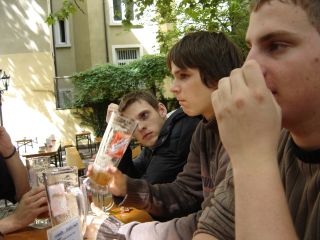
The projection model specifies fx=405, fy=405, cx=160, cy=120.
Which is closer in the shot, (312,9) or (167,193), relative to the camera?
(312,9)

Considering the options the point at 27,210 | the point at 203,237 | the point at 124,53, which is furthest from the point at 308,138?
the point at 124,53

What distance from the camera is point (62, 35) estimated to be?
21.5 meters

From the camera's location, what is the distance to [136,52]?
71.9 feet

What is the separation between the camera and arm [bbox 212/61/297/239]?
2.33 feet

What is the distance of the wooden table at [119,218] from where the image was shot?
1770 mm

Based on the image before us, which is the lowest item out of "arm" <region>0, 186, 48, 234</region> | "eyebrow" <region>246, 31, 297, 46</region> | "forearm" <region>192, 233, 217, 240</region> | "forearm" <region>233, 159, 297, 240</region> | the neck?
"arm" <region>0, 186, 48, 234</region>

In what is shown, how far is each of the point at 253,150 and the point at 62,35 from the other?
71.9 feet

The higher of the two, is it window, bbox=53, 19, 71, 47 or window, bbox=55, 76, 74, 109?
window, bbox=53, 19, 71, 47

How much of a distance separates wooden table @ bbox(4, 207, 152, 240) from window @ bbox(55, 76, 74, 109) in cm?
1514

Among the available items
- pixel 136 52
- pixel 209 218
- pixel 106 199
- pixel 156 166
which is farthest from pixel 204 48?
pixel 136 52

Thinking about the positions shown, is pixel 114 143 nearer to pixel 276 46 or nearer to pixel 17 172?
pixel 276 46

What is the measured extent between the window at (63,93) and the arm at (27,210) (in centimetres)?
1518

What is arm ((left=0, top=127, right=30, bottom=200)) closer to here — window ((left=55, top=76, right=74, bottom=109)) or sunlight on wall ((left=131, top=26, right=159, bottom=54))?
window ((left=55, top=76, right=74, bottom=109))

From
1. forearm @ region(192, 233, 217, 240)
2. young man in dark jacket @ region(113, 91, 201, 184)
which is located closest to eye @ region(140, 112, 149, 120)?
young man in dark jacket @ region(113, 91, 201, 184)
